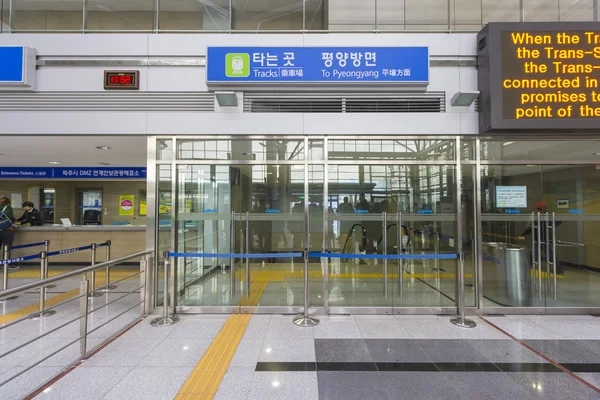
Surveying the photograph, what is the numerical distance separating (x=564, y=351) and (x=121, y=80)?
6.95 meters

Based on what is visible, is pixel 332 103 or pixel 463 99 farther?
pixel 332 103

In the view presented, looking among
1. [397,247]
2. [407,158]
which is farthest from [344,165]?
[397,247]

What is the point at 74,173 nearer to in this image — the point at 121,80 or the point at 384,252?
the point at 121,80

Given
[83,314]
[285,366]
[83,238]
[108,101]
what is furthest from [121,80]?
[83,238]

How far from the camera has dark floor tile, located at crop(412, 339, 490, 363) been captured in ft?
10.3

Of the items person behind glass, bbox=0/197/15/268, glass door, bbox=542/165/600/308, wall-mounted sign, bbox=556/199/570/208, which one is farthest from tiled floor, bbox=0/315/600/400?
person behind glass, bbox=0/197/15/268

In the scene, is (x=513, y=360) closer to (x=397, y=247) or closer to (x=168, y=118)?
(x=397, y=247)

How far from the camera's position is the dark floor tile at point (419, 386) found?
254cm

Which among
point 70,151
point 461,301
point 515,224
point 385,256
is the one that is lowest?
point 461,301

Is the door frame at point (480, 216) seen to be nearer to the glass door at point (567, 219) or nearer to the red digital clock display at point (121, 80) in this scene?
the glass door at point (567, 219)

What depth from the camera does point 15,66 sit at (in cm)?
428

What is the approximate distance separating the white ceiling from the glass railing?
5.96 feet

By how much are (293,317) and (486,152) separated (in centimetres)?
399

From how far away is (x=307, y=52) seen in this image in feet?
14.7
